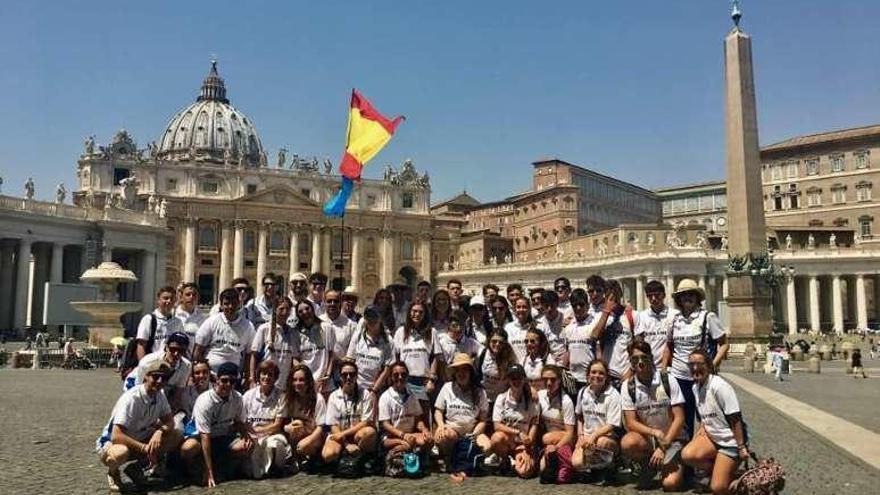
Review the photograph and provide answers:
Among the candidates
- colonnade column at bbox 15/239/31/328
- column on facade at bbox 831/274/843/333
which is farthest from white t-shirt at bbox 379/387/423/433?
column on facade at bbox 831/274/843/333

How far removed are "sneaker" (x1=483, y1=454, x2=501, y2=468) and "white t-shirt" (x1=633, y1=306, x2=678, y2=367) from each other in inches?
78.9

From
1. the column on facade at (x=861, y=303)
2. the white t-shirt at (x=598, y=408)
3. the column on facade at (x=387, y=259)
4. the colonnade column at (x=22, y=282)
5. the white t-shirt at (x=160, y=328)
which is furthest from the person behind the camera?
the column on facade at (x=387, y=259)

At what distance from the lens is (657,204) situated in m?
85.6

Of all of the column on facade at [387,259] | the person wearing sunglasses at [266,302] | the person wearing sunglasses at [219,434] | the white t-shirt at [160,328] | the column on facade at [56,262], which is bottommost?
the person wearing sunglasses at [219,434]

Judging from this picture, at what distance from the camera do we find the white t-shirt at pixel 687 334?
25.5 ft

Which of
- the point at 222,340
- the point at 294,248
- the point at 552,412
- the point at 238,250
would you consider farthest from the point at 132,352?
the point at 294,248

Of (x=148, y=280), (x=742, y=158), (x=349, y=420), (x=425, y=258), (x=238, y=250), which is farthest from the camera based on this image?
(x=425, y=258)

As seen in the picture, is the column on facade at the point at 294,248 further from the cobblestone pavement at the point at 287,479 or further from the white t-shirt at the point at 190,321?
the white t-shirt at the point at 190,321

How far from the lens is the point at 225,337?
8.40 m

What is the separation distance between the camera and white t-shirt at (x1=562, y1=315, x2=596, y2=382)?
8.21m

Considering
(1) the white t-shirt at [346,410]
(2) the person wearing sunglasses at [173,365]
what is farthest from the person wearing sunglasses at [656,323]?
(2) the person wearing sunglasses at [173,365]

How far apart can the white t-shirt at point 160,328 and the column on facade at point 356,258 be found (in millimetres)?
73697

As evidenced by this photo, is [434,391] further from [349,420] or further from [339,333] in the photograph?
[339,333]

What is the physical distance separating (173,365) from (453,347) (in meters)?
3.07
